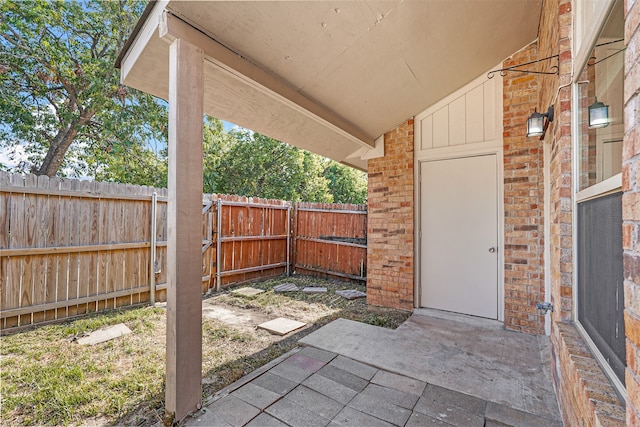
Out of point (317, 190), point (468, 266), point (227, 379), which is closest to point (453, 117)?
point (468, 266)

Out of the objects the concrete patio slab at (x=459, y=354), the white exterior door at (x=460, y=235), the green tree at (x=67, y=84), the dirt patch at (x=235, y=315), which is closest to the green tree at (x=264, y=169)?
the green tree at (x=67, y=84)

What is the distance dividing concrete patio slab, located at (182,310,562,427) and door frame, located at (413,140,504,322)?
81cm

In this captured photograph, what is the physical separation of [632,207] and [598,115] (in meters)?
0.82

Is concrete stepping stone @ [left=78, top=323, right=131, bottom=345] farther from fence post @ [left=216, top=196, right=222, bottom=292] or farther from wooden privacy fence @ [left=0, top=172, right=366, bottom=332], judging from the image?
fence post @ [left=216, top=196, right=222, bottom=292]

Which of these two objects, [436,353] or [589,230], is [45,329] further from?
[589,230]

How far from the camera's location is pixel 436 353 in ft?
9.65

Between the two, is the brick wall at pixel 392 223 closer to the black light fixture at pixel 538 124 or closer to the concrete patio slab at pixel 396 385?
the concrete patio slab at pixel 396 385

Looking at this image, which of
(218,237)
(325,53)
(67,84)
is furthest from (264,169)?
(325,53)

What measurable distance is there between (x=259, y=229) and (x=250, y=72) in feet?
14.9

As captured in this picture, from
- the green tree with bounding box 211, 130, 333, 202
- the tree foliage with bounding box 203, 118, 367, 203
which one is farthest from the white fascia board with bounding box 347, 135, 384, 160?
the green tree with bounding box 211, 130, 333, 202

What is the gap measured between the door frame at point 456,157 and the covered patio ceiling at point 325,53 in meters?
0.77

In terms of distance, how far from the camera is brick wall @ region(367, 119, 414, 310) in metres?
4.37

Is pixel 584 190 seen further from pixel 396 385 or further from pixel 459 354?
pixel 459 354

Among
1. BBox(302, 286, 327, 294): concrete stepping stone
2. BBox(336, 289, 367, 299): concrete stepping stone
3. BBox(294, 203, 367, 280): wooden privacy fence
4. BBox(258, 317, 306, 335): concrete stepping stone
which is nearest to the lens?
BBox(258, 317, 306, 335): concrete stepping stone
